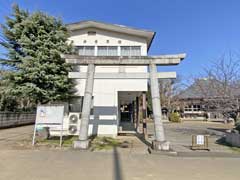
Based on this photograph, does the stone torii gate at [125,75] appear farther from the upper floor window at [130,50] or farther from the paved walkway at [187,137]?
the upper floor window at [130,50]

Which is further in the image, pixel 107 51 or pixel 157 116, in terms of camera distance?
pixel 107 51

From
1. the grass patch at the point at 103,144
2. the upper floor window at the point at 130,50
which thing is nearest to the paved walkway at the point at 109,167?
the grass patch at the point at 103,144

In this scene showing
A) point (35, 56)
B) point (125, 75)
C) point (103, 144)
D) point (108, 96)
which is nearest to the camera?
point (125, 75)

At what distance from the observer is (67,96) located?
11.4 metres

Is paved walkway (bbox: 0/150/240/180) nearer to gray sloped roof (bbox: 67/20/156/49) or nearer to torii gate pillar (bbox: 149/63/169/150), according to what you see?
torii gate pillar (bbox: 149/63/169/150)

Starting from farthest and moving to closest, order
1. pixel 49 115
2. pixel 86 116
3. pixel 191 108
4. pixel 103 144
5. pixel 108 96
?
pixel 191 108 < pixel 108 96 < pixel 103 144 < pixel 49 115 < pixel 86 116

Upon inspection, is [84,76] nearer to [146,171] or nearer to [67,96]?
[67,96]

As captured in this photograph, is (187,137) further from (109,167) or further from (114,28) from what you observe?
(114,28)

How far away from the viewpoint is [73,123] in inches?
487

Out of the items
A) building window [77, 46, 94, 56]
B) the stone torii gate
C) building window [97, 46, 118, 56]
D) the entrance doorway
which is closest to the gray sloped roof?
building window [97, 46, 118, 56]

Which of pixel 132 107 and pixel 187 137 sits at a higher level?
pixel 132 107

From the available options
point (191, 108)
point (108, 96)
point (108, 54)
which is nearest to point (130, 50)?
point (108, 54)

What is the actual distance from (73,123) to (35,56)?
4914 millimetres

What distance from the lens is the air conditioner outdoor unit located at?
12.3 m
